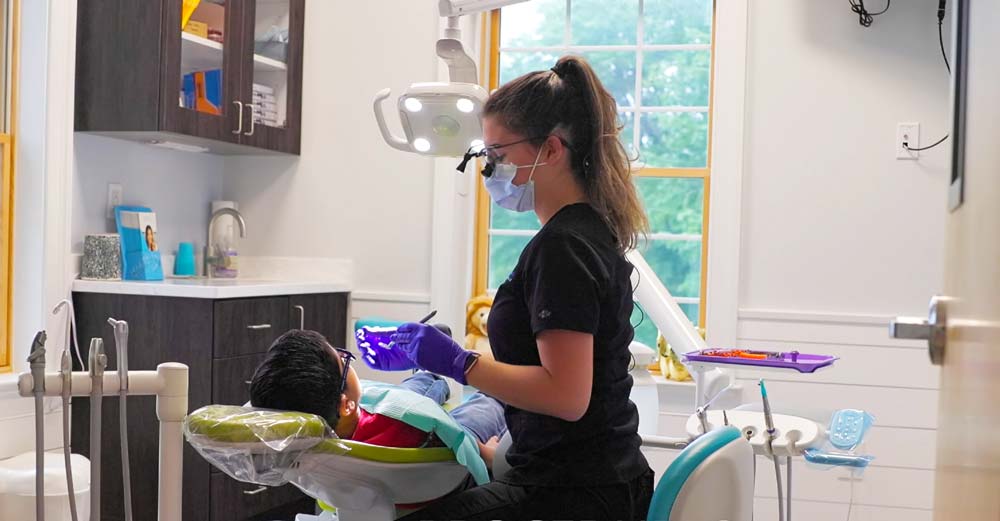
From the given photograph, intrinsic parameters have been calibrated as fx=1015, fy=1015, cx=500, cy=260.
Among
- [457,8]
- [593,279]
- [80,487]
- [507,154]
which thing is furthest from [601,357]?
[80,487]

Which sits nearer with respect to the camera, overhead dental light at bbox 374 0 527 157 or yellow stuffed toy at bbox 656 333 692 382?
overhead dental light at bbox 374 0 527 157

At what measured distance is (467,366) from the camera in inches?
61.8

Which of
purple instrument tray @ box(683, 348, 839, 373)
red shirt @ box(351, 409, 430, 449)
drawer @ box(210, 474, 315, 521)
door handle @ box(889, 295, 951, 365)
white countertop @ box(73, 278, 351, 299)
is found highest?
door handle @ box(889, 295, 951, 365)

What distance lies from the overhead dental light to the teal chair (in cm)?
82

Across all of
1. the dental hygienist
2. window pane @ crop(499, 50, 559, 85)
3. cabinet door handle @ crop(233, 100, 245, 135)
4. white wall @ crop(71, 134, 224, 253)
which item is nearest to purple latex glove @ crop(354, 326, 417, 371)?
the dental hygienist

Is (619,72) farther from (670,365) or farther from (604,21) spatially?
(670,365)

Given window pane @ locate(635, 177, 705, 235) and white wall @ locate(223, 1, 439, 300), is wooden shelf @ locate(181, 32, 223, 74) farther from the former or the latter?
window pane @ locate(635, 177, 705, 235)

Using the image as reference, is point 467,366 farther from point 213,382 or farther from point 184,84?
point 184,84

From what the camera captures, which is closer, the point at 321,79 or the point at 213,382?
the point at 213,382

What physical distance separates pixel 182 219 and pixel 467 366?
2.70m

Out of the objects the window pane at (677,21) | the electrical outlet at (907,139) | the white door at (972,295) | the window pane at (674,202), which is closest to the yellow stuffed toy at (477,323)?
the window pane at (674,202)

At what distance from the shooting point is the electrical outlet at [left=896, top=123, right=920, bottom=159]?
344 centimetres

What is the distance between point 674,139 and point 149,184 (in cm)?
197

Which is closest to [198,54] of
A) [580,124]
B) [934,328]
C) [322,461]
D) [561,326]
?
[580,124]
